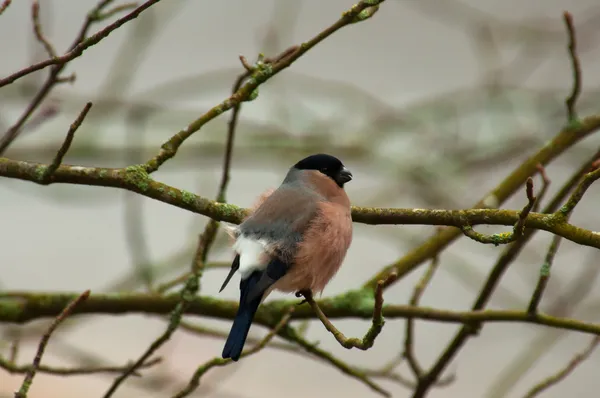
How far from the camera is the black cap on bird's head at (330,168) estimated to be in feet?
8.17

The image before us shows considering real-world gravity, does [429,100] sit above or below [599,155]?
above

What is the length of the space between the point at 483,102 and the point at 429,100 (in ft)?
0.90

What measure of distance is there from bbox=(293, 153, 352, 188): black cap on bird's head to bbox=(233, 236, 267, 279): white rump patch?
52cm

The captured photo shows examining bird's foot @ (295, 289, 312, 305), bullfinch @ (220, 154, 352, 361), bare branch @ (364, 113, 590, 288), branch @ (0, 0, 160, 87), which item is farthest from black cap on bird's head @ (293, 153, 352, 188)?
branch @ (0, 0, 160, 87)

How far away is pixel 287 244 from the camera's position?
2.09 meters

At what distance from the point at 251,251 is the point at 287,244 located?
12cm

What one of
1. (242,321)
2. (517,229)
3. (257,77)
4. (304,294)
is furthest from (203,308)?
(517,229)

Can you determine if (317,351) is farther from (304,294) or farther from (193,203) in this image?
(193,203)

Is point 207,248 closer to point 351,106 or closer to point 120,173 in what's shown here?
point 120,173

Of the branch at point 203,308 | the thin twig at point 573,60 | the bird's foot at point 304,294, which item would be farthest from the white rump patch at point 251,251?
the thin twig at point 573,60

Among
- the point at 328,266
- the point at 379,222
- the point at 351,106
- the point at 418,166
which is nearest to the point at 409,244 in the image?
the point at 418,166

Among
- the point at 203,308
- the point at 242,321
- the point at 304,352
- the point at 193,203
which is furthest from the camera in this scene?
the point at 304,352

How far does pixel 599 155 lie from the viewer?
2219mm

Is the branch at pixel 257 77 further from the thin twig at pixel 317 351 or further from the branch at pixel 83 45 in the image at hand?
the thin twig at pixel 317 351
